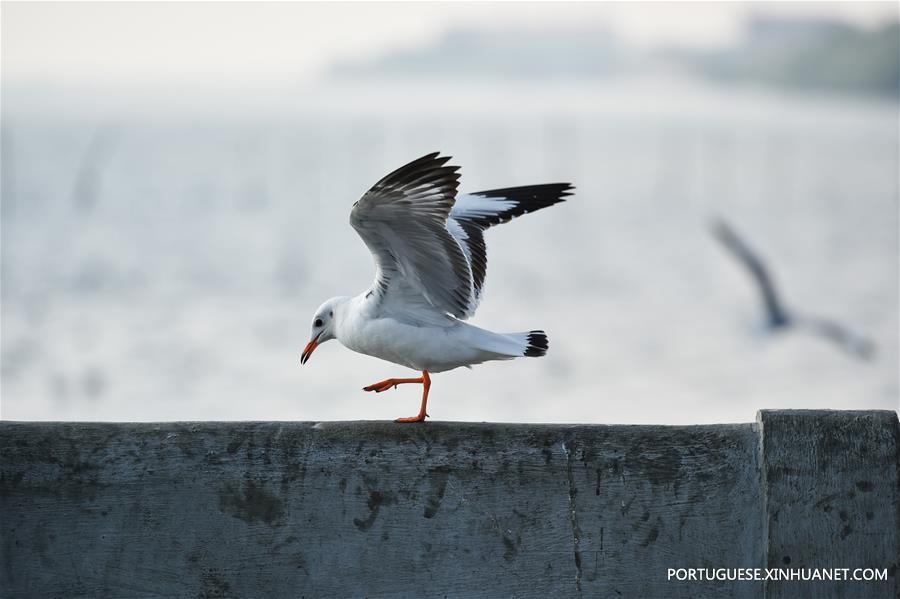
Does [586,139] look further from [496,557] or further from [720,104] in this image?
[496,557]

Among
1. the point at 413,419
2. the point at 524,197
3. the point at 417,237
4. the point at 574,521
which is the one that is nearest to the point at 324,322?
the point at 417,237

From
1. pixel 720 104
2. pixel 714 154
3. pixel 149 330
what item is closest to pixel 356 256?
pixel 149 330

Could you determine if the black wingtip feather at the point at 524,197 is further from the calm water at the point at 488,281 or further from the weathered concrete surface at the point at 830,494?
the calm water at the point at 488,281

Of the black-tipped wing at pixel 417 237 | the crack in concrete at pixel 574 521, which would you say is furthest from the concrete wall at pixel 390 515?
the black-tipped wing at pixel 417 237

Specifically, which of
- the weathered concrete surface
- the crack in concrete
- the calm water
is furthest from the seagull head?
the calm water

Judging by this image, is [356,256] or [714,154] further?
[714,154]

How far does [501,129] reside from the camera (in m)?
70.1

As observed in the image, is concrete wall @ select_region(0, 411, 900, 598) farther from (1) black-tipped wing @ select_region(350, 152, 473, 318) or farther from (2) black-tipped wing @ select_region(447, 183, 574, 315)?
(2) black-tipped wing @ select_region(447, 183, 574, 315)

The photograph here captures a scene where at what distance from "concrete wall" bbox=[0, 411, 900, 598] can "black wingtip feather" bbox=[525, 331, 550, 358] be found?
765mm

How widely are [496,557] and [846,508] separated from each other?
1.07 meters

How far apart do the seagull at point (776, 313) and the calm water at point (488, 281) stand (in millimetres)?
297

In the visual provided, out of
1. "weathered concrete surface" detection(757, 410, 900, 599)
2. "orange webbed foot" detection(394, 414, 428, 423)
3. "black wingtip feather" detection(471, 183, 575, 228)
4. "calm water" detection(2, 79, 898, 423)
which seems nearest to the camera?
"weathered concrete surface" detection(757, 410, 900, 599)

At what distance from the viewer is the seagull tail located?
4.37 metres

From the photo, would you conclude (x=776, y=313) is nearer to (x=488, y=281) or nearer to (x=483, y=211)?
(x=488, y=281)
